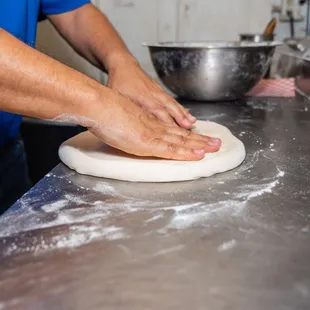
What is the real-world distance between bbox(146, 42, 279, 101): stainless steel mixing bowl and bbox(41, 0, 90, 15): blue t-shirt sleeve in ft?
0.85

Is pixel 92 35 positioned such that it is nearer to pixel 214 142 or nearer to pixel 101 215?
pixel 214 142

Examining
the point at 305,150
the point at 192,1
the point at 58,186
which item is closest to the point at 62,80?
the point at 58,186

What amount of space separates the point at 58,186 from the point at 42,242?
0.21 meters

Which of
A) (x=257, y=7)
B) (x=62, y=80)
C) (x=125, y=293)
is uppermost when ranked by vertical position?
(x=257, y=7)

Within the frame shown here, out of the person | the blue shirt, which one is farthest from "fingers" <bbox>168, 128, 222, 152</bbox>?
the blue shirt

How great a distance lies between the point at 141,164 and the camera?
829 mm

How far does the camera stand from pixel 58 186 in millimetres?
803

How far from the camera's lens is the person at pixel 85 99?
74 centimetres

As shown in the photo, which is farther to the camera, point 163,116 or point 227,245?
point 163,116

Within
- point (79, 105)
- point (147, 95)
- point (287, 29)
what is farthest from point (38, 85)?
point (287, 29)

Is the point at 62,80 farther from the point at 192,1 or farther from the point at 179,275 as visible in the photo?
the point at 192,1

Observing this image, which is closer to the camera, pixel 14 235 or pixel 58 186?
pixel 14 235

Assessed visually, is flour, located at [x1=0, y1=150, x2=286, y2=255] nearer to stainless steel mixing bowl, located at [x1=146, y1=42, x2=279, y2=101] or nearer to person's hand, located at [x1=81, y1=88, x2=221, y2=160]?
person's hand, located at [x1=81, y1=88, x2=221, y2=160]

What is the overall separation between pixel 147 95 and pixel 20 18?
0.38m
